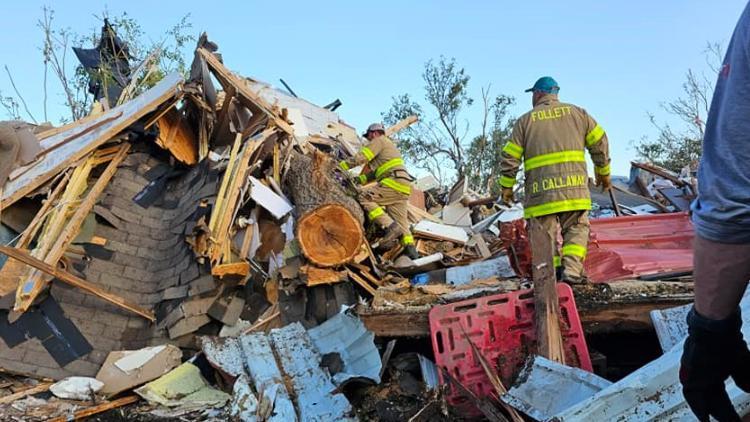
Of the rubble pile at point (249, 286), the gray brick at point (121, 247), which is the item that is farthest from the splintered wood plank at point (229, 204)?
the gray brick at point (121, 247)

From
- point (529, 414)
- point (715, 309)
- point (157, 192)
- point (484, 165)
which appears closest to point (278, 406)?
point (529, 414)

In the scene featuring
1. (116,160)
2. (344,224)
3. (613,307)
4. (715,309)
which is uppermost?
(116,160)

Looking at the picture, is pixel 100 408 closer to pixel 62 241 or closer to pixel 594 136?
pixel 62 241

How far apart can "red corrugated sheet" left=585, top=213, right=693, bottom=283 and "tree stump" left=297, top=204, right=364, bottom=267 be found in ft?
6.56

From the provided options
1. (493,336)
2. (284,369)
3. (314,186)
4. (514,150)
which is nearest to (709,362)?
(493,336)

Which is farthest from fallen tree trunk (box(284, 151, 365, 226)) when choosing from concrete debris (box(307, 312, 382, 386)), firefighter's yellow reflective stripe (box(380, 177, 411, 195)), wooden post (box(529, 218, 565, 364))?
wooden post (box(529, 218, 565, 364))

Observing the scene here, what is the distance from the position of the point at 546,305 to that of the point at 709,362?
1856mm

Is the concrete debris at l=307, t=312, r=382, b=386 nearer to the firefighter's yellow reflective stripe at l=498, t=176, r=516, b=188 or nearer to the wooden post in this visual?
the wooden post

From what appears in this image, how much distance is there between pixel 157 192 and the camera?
6.27m

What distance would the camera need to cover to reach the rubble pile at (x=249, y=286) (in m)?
3.23

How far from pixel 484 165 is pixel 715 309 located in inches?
762

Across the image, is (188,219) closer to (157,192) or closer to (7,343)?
(157,192)

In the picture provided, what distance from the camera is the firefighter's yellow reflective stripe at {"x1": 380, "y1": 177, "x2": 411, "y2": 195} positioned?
21.4 feet

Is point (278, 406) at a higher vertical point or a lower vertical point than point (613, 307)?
lower
